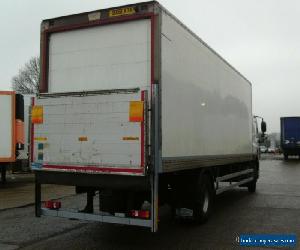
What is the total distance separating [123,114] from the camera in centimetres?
678

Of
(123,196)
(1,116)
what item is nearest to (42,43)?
(123,196)

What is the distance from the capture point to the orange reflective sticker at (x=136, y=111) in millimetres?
6604

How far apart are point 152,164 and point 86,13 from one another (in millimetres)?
2979

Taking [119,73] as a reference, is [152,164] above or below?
below

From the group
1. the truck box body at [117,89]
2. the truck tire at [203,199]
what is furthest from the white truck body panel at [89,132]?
the truck tire at [203,199]

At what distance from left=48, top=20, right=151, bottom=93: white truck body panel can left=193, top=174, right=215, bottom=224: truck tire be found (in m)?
2.57

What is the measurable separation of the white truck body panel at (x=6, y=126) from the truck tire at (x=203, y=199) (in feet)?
30.3

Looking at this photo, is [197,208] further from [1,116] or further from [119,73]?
[1,116]

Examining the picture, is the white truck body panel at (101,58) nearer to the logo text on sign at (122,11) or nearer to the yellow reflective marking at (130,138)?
the logo text on sign at (122,11)

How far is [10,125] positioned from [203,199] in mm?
9580

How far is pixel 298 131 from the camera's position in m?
39.4

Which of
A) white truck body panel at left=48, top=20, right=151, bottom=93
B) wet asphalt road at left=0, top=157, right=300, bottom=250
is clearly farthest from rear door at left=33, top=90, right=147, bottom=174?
wet asphalt road at left=0, top=157, right=300, bottom=250

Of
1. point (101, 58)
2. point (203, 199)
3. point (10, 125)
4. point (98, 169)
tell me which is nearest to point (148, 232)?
point (203, 199)

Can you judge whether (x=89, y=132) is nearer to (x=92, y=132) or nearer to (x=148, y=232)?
Answer: (x=92, y=132)
